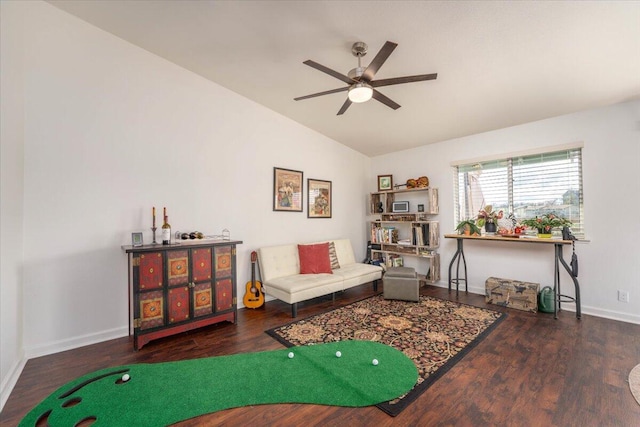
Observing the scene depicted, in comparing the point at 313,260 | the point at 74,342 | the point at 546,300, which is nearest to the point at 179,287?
the point at 74,342

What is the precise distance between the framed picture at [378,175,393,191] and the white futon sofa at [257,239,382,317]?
68.0 inches

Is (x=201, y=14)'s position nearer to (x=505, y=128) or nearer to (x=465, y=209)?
(x=505, y=128)

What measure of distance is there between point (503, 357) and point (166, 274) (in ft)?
10.7

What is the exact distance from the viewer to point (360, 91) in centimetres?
242

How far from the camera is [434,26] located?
2.25 metres

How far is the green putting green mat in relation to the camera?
171 centimetres

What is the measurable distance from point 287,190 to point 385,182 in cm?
210

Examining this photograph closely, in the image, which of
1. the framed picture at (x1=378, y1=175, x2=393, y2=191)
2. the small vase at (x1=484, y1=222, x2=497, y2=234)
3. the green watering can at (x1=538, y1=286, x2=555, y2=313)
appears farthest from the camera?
the framed picture at (x1=378, y1=175, x2=393, y2=191)

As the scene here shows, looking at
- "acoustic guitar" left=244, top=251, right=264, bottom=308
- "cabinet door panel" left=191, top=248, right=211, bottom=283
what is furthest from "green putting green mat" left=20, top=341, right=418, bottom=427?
"acoustic guitar" left=244, top=251, right=264, bottom=308

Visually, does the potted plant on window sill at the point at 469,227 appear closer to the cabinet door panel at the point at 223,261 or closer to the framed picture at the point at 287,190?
the framed picture at the point at 287,190

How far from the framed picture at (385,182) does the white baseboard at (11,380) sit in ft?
17.0

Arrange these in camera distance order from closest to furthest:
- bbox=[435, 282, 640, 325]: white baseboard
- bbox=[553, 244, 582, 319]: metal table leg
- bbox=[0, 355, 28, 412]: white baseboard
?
bbox=[0, 355, 28, 412]: white baseboard, bbox=[435, 282, 640, 325]: white baseboard, bbox=[553, 244, 582, 319]: metal table leg

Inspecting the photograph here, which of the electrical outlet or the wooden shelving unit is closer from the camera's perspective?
the electrical outlet

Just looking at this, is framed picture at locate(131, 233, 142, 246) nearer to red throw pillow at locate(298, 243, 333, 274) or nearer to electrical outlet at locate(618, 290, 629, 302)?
red throw pillow at locate(298, 243, 333, 274)
